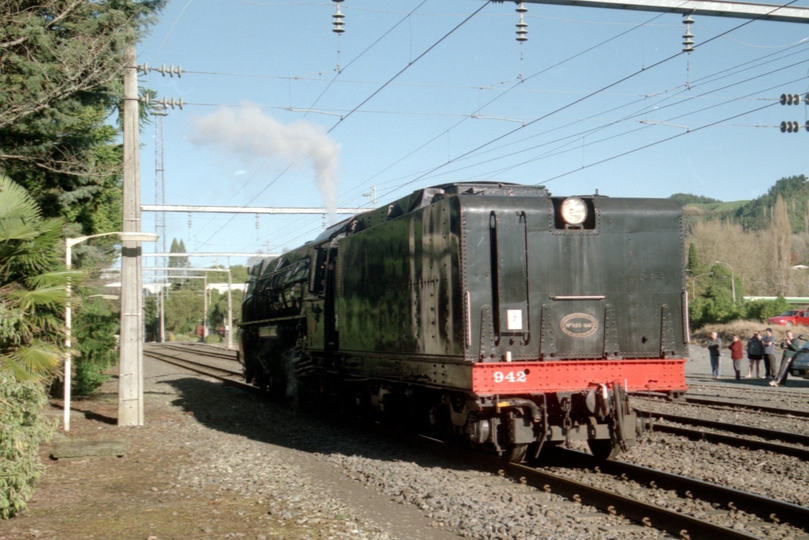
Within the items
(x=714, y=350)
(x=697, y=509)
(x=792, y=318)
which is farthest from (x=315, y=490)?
(x=792, y=318)

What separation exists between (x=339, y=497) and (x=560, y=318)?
10.5ft

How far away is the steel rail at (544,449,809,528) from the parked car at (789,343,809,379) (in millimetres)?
15791

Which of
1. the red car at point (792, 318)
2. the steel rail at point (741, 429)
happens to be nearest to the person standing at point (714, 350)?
the steel rail at point (741, 429)

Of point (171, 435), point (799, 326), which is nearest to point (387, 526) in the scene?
point (171, 435)

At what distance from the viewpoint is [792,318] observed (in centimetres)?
4425

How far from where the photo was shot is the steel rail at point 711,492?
6.82 metres

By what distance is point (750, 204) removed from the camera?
568 ft

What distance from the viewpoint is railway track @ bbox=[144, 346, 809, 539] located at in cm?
652

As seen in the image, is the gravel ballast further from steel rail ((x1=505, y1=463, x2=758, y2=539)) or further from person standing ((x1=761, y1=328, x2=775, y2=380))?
person standing ((x1=761, y1=328, x2=775, y2=380))

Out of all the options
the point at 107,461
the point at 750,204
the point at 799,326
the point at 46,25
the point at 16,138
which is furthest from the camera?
the point at 750,204

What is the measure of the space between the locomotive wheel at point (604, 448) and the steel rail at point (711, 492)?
0.28 feet

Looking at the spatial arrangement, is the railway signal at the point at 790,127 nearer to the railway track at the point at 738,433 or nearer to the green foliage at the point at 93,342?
the railway track at the point at 738,433

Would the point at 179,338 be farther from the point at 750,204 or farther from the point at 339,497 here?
the point at 750,204

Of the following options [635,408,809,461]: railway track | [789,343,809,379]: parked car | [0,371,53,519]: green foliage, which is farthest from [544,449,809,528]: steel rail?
[789,343,809,379]: parked car
